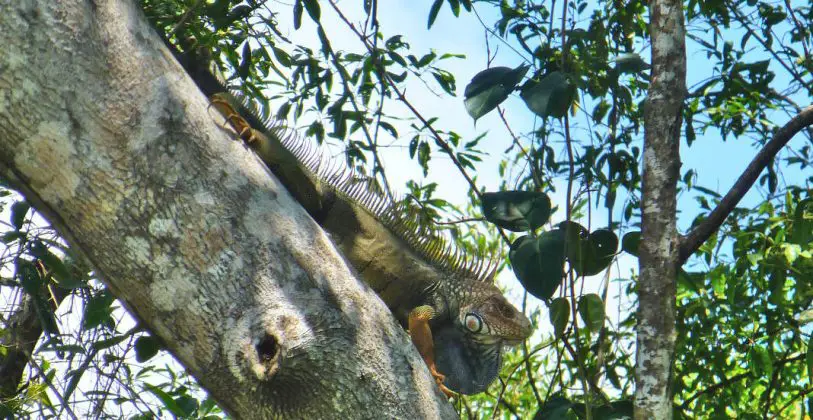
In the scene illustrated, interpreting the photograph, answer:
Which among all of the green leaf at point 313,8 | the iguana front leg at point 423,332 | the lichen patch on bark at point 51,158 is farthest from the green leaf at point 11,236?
the iguana front leg at point 423,332

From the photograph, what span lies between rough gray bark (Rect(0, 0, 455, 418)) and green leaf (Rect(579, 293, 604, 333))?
2.46ft

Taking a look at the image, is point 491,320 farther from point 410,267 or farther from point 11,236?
point 11,236

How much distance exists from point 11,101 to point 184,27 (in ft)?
5.90

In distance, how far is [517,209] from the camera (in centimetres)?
256

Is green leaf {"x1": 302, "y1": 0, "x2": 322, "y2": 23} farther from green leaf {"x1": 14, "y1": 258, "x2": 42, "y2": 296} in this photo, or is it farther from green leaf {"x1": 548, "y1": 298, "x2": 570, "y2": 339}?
green leaf {"x1": 548, "y1": 298, "x2": 570, "y2": 339}

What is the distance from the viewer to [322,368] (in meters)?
1.93

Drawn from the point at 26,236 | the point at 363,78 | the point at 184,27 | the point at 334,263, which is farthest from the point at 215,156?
the point at 363,78

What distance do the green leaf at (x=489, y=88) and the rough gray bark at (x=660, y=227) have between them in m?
0.43

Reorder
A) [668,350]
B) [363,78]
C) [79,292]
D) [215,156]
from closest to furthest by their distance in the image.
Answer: [215,156], [668,350], [79,292], [363,78]

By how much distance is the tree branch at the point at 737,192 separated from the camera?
2.23 m

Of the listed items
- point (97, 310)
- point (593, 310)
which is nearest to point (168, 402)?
point (97, 310)

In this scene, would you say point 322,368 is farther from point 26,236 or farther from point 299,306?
point 26,236

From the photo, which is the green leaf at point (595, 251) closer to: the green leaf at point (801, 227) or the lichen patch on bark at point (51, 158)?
the green leaf at point (801, 227)

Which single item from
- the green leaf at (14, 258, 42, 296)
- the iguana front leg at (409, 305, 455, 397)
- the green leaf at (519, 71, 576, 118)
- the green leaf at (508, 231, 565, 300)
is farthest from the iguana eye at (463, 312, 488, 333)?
the green leaf at (14, 258, 42, 296)
